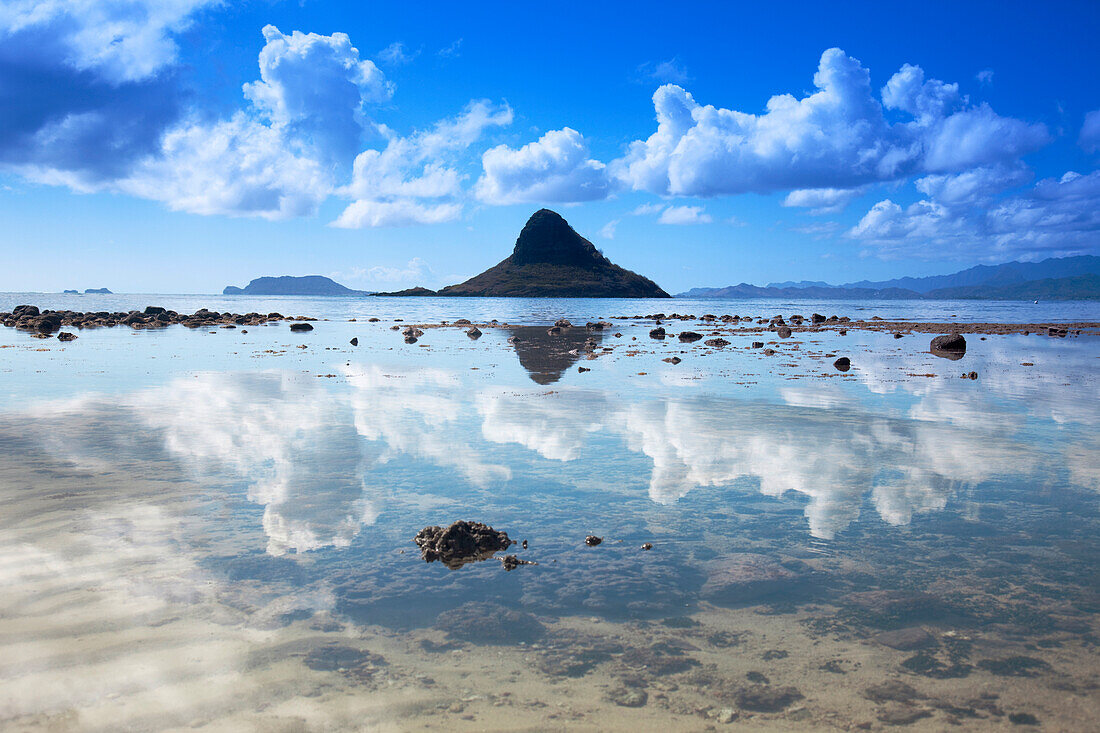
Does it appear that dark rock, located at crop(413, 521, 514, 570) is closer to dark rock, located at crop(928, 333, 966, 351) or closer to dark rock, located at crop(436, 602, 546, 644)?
dark rock, located at crop(436, 602, 546, 644)

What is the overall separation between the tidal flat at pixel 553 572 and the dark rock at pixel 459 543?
0.18 m

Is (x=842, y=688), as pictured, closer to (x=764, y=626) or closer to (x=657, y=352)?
(x=764, y=626)

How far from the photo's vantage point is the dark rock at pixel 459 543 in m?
6.83

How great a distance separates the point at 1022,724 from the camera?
13.9 ft

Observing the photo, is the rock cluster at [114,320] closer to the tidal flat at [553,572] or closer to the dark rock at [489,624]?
the tidal flat at [553,572]

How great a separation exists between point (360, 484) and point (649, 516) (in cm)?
412

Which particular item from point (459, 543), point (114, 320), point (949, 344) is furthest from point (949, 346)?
point (114, 320)

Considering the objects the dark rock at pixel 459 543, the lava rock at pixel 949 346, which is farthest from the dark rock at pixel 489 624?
the lava rock at pixel 949 346

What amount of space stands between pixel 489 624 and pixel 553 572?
1.13 m

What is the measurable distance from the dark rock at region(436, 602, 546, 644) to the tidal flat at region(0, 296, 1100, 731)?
31 mm

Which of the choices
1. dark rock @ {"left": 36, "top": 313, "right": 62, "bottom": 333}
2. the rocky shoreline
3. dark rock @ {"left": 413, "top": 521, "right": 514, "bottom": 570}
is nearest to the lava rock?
dark rock @ {"left": 413, "top": 521, "right": 514, "bottom": 570}

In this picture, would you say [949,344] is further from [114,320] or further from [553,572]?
[114,320]

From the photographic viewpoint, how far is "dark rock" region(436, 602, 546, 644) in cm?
530

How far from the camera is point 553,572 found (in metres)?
6.50
